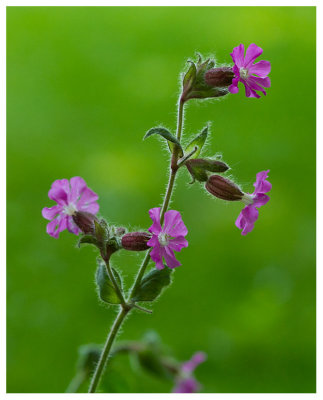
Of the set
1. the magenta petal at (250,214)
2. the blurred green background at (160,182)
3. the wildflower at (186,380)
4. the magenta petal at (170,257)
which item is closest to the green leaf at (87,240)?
the magenta petal at (170,257)

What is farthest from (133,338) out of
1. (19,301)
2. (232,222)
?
(232,222)

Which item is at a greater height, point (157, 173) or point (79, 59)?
point (79, 59)

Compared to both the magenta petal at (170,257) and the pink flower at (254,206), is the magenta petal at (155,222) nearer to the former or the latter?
the magenta petal at (170,257)

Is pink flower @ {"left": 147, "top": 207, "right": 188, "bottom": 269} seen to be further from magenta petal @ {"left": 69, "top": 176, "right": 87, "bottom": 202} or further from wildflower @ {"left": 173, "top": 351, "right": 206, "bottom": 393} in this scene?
wildflower @ {"left": 173, "top": 351, "right": 206, "bottom": 393}

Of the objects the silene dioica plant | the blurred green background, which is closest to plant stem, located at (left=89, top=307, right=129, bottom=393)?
the silene dioica plant
